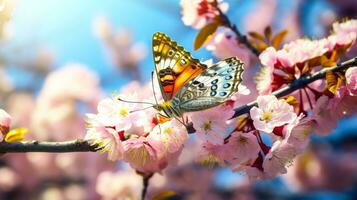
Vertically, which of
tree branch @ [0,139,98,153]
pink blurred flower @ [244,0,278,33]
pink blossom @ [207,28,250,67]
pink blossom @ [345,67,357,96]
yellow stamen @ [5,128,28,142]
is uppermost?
pink blurred flower @ [244,0,278,33]

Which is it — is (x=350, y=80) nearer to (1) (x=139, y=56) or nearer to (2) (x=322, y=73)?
(2) (x=322, y=73)

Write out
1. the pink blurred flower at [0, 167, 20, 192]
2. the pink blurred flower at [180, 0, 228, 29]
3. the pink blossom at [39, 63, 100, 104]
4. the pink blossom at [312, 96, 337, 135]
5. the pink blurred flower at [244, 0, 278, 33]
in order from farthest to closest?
the pink blurred flower at [244, 0, 278, 33] < the pink blurred flower at [0, 167, 20, 192] < the pink blossom at [39, 63, 100, 104] < the pink blurred flower at [180, 0, 228, 29] < the pink blossom at [312, 96, 337, 135]

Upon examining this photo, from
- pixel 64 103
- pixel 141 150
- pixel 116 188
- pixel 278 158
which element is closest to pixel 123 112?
pixel 141 150

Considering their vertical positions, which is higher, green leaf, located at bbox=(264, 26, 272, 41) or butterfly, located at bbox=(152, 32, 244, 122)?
green leaf, located at bbox=(264, 26, 272, 41)

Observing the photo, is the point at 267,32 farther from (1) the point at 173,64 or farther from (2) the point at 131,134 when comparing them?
(2) the point at 131,134

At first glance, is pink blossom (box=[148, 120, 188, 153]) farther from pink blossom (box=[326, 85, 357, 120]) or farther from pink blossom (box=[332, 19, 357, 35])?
pink blossom (box=[332, 19, 357, 35])

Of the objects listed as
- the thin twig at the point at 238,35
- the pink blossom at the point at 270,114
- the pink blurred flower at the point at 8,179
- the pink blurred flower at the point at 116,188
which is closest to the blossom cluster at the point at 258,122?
the pink blossom at the point at 270,114

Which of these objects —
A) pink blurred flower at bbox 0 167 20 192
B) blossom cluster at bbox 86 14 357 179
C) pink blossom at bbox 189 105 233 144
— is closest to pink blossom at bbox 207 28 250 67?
blossom cluster at bbox 86 14 357 179
